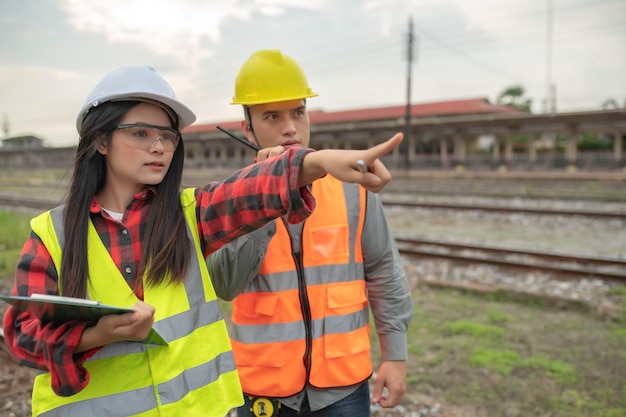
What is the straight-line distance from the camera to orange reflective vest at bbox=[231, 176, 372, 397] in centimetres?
192

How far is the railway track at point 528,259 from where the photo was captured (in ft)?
23.7

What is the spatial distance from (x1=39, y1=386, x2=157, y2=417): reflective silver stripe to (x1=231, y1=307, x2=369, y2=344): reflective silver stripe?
0.56 m

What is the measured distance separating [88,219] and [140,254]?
0.62 feet

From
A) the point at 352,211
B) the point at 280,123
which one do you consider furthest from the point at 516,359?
the point at 280,123

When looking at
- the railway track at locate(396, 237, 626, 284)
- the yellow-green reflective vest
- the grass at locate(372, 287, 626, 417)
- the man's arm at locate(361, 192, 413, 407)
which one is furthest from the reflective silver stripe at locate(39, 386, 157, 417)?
the railway track at locate(396, 237, 626, 284)

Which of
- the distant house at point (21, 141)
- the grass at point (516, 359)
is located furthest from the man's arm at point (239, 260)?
the distant house at point (21, 141)

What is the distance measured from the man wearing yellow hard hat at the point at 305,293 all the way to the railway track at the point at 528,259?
20.0 ft

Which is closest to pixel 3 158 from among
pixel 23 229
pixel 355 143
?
pixel 355 143

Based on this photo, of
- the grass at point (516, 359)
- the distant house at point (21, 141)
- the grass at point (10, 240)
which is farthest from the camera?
the distant house at point (21, 141)

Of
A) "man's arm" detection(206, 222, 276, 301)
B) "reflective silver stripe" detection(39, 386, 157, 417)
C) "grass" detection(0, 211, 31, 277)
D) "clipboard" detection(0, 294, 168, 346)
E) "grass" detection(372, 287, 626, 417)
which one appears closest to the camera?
"clipboard" detection(0, 294, 168, 346)

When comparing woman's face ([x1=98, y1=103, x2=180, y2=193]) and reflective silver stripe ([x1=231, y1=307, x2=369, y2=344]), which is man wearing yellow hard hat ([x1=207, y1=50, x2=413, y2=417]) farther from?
woman's face ([x1=98, y1=103, x2=180, y2=193])

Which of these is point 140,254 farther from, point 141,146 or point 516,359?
point 516,359

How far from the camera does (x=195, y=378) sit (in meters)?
1.54

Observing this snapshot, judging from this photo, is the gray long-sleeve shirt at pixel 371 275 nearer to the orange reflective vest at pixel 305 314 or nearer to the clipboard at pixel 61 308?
the orange reflective vest at pixel 305 314
